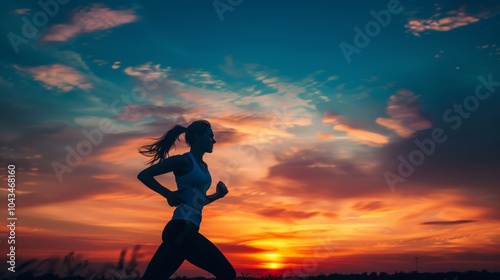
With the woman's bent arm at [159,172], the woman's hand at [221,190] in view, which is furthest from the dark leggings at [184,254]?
the woman's hand at [221,190]

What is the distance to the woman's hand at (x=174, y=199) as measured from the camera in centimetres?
537

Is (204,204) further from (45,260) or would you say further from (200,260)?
(45,260)

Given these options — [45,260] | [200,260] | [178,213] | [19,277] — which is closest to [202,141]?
[178,213]

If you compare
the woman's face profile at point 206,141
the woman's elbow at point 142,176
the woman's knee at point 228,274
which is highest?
the woman's face profile at point 206,141

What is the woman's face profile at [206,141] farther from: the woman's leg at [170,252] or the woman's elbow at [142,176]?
the woman's leg at [170,252]

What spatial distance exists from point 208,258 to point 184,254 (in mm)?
275

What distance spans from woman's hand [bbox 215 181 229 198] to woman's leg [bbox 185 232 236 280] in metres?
0.74

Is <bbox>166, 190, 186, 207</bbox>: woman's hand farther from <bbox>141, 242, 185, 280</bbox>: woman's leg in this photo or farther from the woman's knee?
the woman's knee

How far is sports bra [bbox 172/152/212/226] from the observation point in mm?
5422

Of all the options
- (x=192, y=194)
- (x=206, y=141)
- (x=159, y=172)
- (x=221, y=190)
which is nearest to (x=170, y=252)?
(x=192, y=194)

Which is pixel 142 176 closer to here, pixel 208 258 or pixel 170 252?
pixel 170 252

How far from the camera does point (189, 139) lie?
19.8 ft

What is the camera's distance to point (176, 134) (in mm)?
6234

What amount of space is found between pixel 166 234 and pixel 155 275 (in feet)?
1.36
